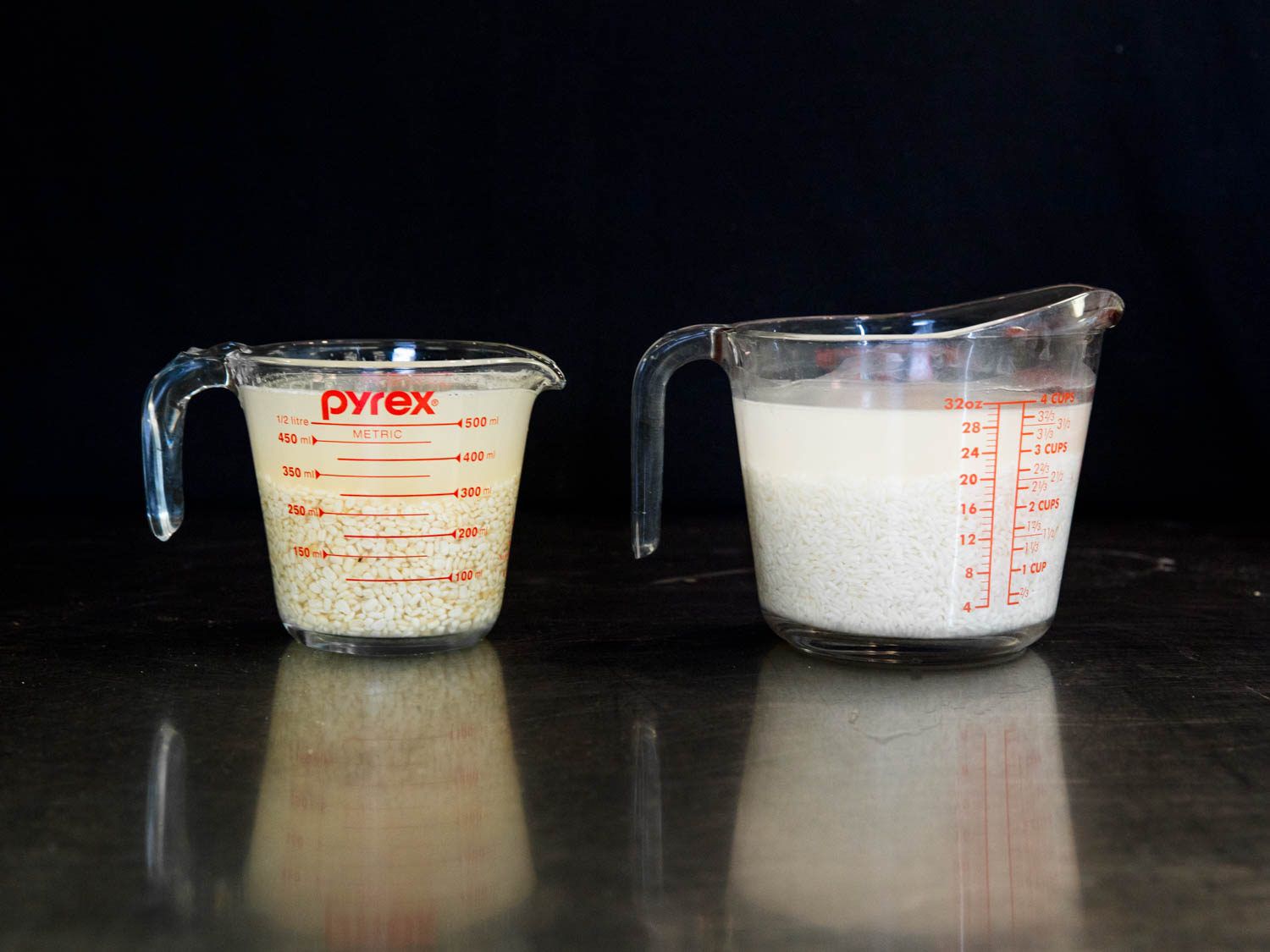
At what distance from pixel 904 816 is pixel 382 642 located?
1.23 ft

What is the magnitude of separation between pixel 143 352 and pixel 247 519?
0.23 metres

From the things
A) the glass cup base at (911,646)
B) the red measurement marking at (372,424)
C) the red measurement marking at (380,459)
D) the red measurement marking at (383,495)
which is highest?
the red measurement marking at (372,424)

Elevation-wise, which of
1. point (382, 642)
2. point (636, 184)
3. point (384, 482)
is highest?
point (636, 184)

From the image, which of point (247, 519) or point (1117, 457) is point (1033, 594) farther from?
point (247, 519)

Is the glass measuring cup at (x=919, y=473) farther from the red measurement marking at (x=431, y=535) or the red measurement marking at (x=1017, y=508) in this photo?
the red measurement marking at (x=431, y=535)

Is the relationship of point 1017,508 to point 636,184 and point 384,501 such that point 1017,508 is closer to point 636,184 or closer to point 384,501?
point 384,501

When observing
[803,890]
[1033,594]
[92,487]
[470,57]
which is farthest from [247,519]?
[803,890]

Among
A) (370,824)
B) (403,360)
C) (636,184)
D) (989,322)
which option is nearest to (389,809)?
(370,824)

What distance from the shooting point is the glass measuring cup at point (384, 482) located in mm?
824

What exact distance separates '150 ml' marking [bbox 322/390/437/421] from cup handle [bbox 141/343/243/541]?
0.10 meters

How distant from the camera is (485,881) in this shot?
546 millimetres

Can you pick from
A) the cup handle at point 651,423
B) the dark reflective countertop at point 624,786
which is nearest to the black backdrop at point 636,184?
the dark reflective countertop at point 624,786

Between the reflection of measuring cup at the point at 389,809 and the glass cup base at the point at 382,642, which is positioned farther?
the glass cup base at the point at 382,642

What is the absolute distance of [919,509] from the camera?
79 centimetres
